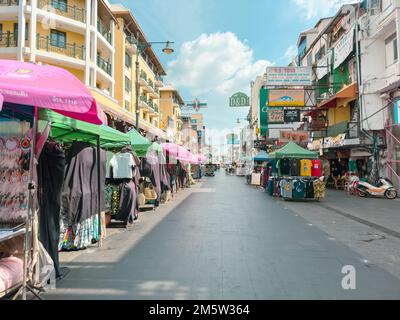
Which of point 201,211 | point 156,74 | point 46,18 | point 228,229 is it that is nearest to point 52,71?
point 228,229

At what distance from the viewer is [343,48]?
22375 mm

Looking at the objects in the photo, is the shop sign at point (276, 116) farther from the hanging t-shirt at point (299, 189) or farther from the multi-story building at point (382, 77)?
the hanging t-shirt at point (299, 189)

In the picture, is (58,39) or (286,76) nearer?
(286,76)

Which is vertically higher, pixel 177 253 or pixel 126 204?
pixel 126 204

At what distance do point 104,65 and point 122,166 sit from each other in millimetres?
22207

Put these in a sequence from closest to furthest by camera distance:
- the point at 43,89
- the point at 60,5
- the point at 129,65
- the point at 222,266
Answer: the point at 43,89 → the point at 222,266 → the point at 60,5 → the point at 129,65

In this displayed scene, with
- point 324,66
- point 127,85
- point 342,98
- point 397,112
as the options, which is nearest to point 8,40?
point 127,85

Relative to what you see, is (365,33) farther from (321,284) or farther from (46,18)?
(46,18)

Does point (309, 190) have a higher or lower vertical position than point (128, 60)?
lower

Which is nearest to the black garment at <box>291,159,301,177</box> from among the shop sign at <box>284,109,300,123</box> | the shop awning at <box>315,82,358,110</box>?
the shop awning at <box>315,82,358,110</box>

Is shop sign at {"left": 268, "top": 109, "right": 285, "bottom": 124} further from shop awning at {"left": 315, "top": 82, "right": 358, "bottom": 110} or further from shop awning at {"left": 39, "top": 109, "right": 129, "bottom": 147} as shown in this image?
shop awning at {"left": 39, "top": 109, "right": 129, "bottom": 147}

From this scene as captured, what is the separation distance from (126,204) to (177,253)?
114 inches

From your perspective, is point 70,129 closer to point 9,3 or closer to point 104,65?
point 9,3
